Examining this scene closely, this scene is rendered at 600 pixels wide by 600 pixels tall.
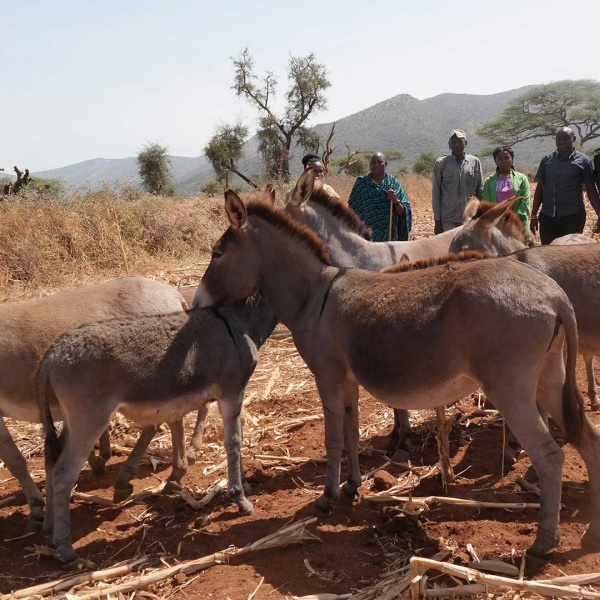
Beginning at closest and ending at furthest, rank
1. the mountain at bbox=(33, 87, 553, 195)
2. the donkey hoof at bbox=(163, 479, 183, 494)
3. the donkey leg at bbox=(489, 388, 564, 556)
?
the donkey leg at bbox=(489, 388, 564, 556) < the donkey hoof at bbox=(163, 479, 183, 494) < the mountain at bbox=(33, 87, 553, 195)

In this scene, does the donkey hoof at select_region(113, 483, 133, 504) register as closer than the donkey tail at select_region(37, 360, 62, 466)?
No

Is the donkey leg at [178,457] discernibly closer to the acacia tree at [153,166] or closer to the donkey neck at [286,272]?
the donkey neck at [286,272]

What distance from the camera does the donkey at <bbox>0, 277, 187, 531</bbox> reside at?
4.66 m

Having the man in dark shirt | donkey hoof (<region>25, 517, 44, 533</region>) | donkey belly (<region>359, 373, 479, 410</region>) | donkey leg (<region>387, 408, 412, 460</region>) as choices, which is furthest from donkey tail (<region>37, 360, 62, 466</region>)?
the man in dark shirt

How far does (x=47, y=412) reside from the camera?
4.14 m

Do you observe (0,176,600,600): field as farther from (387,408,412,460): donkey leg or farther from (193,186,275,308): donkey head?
(193,186,275,308): donkey head

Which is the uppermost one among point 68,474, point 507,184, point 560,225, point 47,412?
point 507,184

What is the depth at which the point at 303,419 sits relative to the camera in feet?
20.5

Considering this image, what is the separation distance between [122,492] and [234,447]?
111cm

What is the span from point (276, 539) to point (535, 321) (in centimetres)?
A: 230

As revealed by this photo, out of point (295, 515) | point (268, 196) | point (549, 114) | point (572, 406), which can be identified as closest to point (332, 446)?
point (295, 515)

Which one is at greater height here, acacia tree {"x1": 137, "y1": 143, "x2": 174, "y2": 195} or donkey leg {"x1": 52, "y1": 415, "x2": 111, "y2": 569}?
acacia tree {"x1": 137, "y1": 143, "x2": 174, "y2": 195}

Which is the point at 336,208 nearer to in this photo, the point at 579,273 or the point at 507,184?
the point at 579,273

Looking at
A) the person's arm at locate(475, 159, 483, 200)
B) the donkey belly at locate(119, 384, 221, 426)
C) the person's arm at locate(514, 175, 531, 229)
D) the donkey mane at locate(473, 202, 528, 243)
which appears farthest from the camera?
the person's arm at locate(475, 159, 483, 200)
